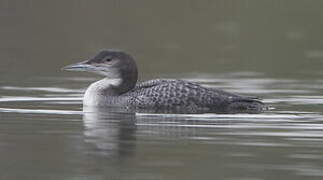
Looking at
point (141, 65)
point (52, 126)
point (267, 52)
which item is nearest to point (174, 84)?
point (52, 126)

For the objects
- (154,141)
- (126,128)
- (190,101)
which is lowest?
(154,141)

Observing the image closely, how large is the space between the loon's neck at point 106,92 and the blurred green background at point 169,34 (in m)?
3.15

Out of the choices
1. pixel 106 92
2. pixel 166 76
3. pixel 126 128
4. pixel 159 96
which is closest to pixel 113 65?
pixel 106 92

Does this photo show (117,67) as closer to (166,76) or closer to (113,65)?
(113,65)

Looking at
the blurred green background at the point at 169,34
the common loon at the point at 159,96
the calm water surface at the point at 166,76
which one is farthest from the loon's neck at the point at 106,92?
the blurred green background at the point at 169,34

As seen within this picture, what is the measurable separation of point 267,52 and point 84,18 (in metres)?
7.67

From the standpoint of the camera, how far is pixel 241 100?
1467 cm

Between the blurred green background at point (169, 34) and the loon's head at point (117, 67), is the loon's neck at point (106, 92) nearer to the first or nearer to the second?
the loon's head at point (117, 67)

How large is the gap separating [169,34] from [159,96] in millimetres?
13106

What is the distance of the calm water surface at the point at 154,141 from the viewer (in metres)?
9.88

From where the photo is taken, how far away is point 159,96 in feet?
48.2

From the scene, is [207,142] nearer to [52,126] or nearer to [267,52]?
[52,126]

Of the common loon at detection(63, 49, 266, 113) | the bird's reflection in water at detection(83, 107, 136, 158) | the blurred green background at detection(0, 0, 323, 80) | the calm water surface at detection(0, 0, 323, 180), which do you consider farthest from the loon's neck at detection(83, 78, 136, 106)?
the blurred green background at detection(0, 0, 323, 80)

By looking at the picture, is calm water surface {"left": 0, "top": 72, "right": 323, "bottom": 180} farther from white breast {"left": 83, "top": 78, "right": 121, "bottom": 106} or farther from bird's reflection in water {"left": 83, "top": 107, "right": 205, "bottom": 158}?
white breast {"left": 83, "top": 78, "right": 121, "bottom": 106}
